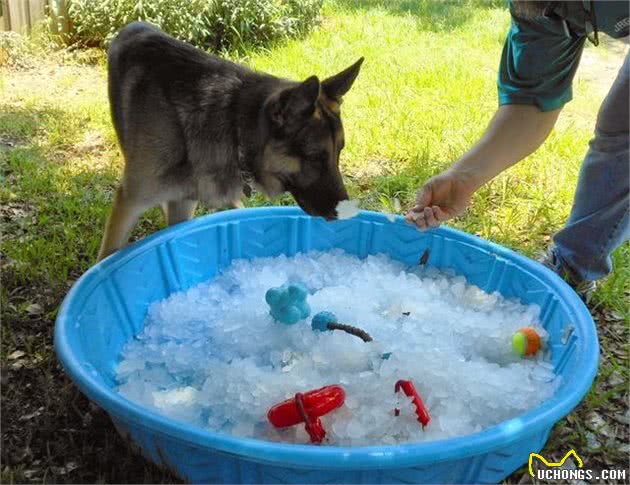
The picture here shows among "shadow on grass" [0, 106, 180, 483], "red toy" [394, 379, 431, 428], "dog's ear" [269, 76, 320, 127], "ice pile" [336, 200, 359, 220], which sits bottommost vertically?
"shadow on grass" [0, 106, 180, 483]

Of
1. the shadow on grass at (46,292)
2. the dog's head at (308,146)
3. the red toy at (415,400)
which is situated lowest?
the shadow on grass at (46,292)

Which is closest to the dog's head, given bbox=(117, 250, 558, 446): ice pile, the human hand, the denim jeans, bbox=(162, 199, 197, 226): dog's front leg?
the human hand

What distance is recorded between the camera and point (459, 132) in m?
5.01

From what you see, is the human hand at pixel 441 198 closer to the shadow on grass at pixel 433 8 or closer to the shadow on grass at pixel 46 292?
the shadow on grass at pixel 46 292

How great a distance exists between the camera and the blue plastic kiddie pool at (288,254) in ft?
6.27

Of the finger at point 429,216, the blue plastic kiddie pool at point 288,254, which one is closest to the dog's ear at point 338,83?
the finger at point 429,216

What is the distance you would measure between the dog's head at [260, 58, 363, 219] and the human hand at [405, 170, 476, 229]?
0.34 m

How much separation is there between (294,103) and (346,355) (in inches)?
40.5

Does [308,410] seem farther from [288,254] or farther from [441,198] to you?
[288,254]

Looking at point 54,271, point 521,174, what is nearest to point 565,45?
point 521,174

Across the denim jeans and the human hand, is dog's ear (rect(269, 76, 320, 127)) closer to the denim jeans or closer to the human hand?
the human hand

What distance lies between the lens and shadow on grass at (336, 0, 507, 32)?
8.15 meters

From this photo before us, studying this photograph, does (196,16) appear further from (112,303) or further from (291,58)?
(112,303)

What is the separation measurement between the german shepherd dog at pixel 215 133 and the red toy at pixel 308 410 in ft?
2.74
